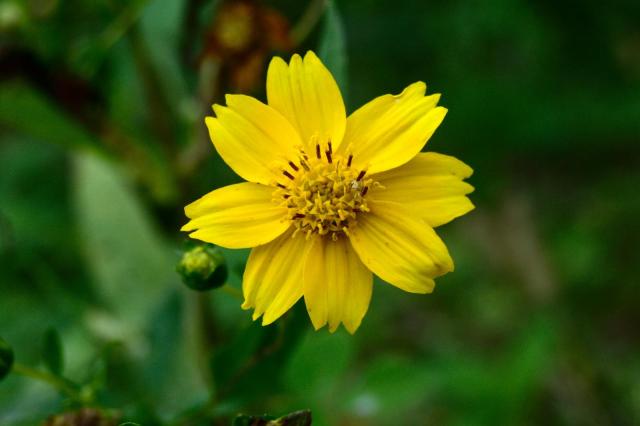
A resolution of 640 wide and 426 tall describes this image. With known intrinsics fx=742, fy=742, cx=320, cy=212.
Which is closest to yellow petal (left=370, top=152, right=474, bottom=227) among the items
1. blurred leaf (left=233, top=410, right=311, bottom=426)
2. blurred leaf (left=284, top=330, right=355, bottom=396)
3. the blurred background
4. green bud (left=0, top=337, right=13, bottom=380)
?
the blurred background

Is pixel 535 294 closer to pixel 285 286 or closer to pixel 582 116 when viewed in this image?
pixel 582 116

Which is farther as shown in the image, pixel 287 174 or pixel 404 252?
pixel 287 174

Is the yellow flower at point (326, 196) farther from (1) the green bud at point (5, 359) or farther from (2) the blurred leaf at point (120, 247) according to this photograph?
(2) the blurred leaf at point (120, 247)

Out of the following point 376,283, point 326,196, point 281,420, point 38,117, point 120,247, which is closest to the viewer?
point 281,420

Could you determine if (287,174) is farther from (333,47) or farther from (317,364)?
(317,364)

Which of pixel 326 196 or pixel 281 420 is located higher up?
pixel 326 196

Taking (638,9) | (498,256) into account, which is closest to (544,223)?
(498,256)

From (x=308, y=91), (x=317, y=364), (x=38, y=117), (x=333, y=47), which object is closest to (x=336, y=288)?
(x=308, y=91)
